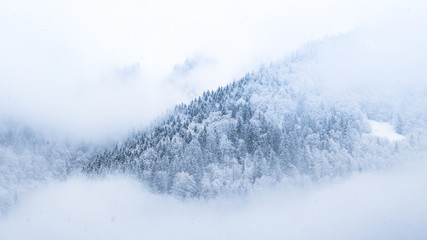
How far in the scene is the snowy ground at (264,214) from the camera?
12362 cm

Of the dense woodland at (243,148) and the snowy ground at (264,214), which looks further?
the dense woodland at (243,148)

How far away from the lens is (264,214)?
13475 centimetres

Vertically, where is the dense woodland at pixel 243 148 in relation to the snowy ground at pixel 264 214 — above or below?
above

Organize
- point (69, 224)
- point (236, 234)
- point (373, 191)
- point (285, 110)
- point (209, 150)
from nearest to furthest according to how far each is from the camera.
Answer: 1. point (236, 234)
2. point (373, 191)
3. point (69, 224)
4. point (209, 150)
5. point (285, 110)

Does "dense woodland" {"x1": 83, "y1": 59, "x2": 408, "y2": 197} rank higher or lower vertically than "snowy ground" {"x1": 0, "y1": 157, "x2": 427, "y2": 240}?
higher

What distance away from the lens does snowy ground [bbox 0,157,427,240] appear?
406ft

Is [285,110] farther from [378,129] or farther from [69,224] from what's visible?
[69,224]

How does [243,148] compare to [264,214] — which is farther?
[243,148]

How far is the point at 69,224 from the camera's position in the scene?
15075 centimetres

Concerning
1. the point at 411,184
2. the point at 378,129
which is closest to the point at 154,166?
the point at 411,184

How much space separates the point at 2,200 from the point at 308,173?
123m

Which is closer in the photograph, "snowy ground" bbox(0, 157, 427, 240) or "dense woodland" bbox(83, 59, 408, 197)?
"snowy ground" bbox(0, 157, 427, 240)

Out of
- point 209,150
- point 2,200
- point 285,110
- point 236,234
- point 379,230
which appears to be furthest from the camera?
point 285,110

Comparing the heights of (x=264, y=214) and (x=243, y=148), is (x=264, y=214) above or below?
below
